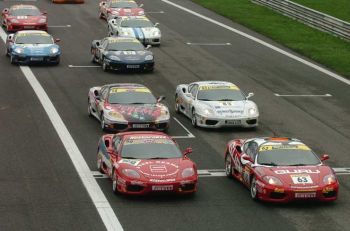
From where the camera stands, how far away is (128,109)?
31828 mm

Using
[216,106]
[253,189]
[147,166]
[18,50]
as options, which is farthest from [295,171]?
[18,50]

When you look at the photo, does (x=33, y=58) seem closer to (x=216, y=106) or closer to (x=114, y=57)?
(x=114, y=57)

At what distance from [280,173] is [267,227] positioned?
2.19 metres

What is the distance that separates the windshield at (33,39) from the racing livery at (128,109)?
1171 centimetres

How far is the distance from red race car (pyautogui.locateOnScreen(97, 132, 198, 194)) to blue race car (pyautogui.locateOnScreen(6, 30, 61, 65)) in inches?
740

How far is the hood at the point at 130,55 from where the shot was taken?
4290 cm

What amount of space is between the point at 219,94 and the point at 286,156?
9665 mm

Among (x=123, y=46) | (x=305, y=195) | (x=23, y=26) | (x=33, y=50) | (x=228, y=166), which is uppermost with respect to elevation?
(x=305, y=195)

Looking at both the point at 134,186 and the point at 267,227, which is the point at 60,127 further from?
the point at 267,227

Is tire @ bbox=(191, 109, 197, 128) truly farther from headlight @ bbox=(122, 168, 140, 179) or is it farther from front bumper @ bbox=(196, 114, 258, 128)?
headlight @ bbox=(122, 168, 140, 179)

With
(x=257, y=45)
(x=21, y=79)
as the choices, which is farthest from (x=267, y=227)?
(x=257, y=45)

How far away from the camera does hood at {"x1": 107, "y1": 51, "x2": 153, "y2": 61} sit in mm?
42897

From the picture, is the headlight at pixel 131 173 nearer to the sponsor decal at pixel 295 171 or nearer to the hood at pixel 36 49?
the sponsor decal at pixel 295 171

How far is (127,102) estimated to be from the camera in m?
32.4
